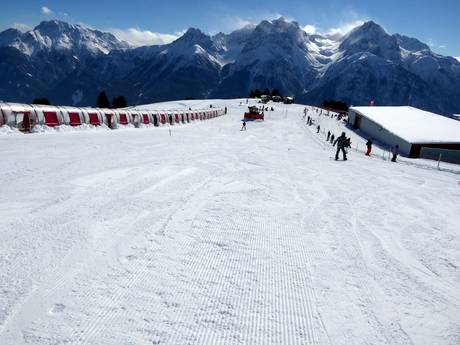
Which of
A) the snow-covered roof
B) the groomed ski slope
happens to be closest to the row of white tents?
the groomed ski slope

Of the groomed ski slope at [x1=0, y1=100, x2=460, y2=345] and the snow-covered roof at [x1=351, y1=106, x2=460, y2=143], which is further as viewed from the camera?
the snow-covered roof at [x1=351, y1=106, x2=460, y2=143]

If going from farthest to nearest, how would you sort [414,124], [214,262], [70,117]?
[414,124]
[70,117]
[214,262]

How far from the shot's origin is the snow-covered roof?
3759 centimetres

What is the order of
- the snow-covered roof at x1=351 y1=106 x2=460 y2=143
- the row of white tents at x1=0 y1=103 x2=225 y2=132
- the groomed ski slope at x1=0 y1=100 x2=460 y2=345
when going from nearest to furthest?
the groomed ski slope at x1=0 y1=100 x2=460 y2=345 → the row of white tents at x1=0 y1=103 x2=225 y2=132 → the snow-covered roof at x1=351 y1=106 x2=460 y2=143

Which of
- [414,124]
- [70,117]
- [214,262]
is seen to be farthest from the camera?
[414,124]

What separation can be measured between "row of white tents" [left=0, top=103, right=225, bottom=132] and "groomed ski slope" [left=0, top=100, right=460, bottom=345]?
9.08 meters

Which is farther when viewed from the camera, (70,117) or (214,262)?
(70,117)

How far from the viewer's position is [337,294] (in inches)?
204

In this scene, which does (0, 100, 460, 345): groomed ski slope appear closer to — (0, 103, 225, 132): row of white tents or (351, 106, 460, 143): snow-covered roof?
(0, 103, 225, 132): row of white tents

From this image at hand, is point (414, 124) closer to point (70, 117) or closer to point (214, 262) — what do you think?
A: point (70, 117)

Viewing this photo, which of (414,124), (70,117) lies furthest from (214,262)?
(414,124)

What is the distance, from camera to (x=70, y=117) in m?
22.5

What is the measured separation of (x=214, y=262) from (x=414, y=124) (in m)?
45.7

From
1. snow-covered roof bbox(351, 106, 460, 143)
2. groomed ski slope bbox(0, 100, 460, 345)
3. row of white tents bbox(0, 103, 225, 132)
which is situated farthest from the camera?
snow-covered roof bbox(351, 106, 460, 143)
